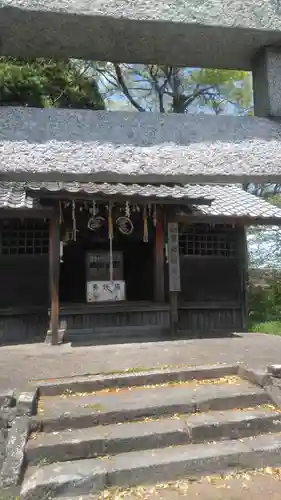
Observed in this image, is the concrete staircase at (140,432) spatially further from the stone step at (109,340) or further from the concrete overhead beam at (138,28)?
the stone step at (109,340)

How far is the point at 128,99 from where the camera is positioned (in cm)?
2330

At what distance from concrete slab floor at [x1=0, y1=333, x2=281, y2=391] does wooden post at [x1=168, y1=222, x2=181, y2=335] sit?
102 cm

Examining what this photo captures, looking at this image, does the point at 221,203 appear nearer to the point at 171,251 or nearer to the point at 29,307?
the point at 171,251

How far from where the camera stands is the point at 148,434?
14.3 ft

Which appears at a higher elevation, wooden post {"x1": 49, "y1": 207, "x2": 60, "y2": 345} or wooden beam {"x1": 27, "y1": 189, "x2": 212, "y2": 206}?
wooden beam {"x1": 27, "y1": 189, "x2": 212, "y2": 206}

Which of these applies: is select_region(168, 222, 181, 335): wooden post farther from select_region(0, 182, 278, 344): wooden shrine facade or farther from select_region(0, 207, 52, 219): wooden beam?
select_region(0, 207, 52, 219): wooden beam

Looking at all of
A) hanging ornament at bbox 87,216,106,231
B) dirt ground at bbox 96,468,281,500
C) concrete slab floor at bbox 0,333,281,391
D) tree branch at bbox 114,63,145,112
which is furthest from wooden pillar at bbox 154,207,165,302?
tree branch at bbox 114,63,145,112

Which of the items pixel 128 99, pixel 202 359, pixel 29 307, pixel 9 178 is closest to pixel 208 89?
pixel 128 99

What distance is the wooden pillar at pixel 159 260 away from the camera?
10.8 m

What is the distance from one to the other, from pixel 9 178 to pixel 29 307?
8452 mm

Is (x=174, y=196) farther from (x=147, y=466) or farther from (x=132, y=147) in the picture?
(x=132, y=147)

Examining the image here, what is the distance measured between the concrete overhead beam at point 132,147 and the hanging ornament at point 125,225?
25.9ft

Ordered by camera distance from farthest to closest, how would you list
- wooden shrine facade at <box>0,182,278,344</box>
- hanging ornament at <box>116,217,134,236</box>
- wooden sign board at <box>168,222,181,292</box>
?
hanging ornament at <box>116,217,134,236</box>, wooden sign board at <box>168,222,181,292</box>, wooden shrine facade at <box>0,182,278,344</box>

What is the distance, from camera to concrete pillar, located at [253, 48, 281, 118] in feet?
10.3
